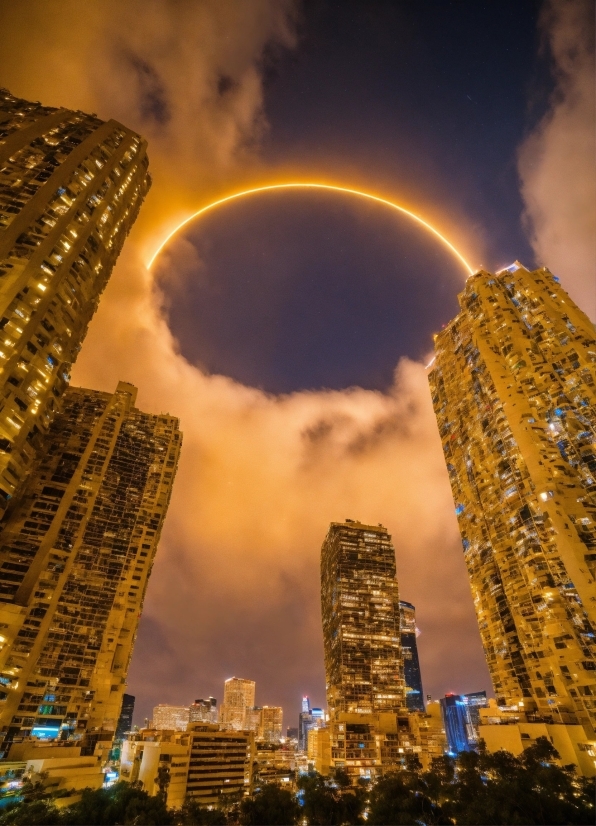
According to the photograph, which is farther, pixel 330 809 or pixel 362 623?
pixel 362 623

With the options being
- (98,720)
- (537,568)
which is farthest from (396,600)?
(98,720)

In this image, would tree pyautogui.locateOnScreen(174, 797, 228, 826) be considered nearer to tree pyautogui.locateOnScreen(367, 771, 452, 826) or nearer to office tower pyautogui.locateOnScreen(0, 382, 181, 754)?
tree pyautogui.locateOnScreen(367, 771, 452, 826)

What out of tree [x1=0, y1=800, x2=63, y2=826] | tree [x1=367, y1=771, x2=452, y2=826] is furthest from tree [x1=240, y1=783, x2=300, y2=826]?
tree [x1=0, y1=800, x2=63, y2=826]

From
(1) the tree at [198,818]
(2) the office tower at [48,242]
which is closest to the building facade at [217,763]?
(1) the tree at [198,818]

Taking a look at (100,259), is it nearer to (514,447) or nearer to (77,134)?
(77,134)

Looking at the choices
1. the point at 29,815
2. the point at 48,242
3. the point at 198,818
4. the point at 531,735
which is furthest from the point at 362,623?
the point at 48,242

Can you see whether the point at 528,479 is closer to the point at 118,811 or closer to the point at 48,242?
the point at 118,811

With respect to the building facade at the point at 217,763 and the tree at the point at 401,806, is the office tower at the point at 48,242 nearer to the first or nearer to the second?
the tree at the point at 401,806
